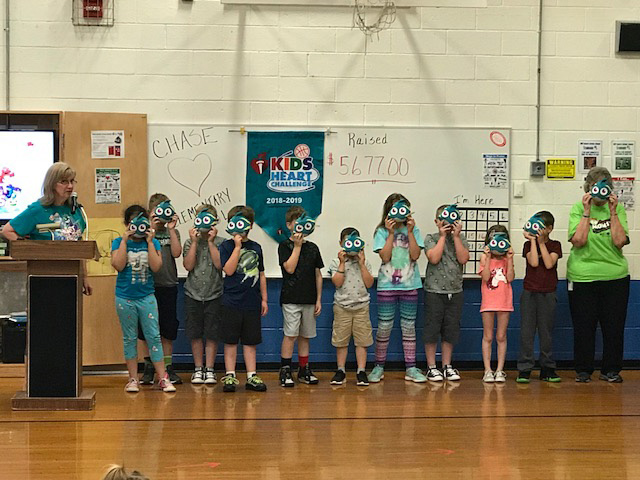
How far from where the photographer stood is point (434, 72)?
7.21 metres

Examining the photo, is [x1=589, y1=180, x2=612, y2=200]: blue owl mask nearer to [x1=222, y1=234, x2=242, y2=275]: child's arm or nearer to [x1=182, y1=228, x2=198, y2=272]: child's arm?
[x1=222, y1=234, x2=242, y2=275]: child's arm

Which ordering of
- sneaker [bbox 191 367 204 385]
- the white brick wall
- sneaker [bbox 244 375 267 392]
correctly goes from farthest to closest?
the white brick wall < sneaker [bbox 191 367 204 385] < sneaker [bbox 244 375 267 392]

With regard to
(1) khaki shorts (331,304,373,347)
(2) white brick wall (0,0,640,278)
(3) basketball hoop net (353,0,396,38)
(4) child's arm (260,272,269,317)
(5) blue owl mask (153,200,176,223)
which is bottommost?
(1) khaki shorts (331,304,373,347)

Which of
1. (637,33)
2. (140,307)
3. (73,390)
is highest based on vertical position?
(637,33)

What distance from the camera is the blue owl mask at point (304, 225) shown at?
21.3 feet

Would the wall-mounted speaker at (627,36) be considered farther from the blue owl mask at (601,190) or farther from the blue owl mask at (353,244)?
the blue owl mask at (353,244)

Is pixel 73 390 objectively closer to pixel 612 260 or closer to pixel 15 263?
pixel 15 263

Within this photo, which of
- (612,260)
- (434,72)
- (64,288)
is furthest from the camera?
(434,72)

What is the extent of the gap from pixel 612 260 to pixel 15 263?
14.3 feet

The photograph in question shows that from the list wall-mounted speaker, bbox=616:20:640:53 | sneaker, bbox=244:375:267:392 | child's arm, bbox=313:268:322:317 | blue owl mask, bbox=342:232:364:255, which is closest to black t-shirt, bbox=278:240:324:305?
child's arm, bbox=313:268:322:317

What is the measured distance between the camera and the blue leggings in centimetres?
624

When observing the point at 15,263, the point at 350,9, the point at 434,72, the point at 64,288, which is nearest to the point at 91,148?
the point at 15,263

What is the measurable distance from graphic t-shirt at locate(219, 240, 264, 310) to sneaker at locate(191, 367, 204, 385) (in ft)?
1.88

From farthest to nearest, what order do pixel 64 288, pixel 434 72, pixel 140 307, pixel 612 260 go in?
1. pixel 434 72
2. pixel 612 260
3. pixel 140 307
4. pixel 64 288
